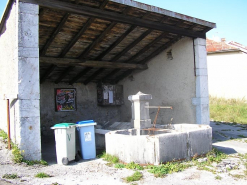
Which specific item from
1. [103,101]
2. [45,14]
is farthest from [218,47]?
[45,14]

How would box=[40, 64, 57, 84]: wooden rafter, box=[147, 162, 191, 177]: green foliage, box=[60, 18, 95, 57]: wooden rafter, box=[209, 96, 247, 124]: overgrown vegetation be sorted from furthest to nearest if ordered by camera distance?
box=[209, 96, 247, 124]: overgrown vegetation
box=[40, 64, 57, 84]: wooden rafter
box=[60, 18, 95, 57]: wooden rafter
box=[147, 162, 191, 177]: green foliage

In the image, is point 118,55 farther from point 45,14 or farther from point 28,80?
point 28,80

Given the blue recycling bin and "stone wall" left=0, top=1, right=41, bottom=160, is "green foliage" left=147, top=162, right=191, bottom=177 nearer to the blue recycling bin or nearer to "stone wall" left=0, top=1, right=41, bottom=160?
the blue recycling bin

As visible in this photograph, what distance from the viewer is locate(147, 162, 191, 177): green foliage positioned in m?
5.33

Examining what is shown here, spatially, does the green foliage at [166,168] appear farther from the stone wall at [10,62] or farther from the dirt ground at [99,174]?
the stone wall at [10,62]

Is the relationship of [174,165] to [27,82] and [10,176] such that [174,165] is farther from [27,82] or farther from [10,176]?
[27,82]

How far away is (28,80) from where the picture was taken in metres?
6.04

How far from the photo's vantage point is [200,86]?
9555 millimetres

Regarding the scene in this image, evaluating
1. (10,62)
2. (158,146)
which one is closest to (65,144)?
(158,146)

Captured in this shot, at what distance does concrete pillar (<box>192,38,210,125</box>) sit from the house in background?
39.8 ft

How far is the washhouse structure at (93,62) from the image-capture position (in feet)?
19.9

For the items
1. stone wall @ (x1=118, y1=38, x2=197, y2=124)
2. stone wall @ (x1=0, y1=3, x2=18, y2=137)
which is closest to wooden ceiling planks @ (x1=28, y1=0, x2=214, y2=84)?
stone wall @ (x1=118, y1=38, x2=197, y2=124)

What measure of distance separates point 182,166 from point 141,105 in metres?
2.43

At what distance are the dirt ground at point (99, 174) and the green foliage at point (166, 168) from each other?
116mm
